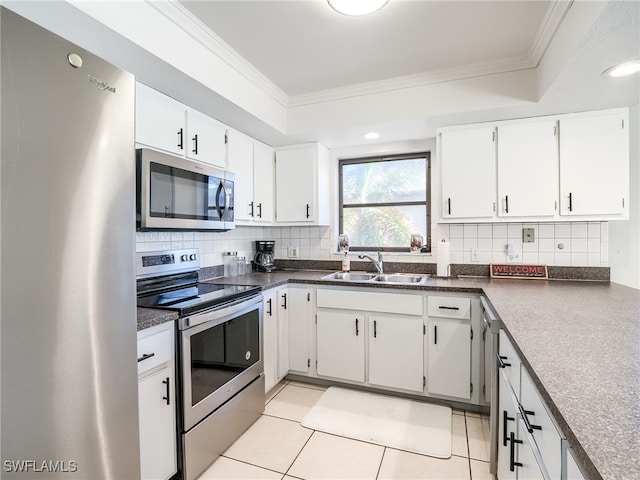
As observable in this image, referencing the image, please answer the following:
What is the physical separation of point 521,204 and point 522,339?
163 centimetres

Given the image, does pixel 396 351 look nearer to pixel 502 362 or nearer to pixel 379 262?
pixel 379 262

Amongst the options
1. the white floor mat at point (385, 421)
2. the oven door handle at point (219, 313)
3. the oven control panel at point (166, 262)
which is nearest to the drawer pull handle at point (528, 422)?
the white floor mat at point (385, 421)

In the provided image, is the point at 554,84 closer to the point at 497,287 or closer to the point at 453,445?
the point at 497,287

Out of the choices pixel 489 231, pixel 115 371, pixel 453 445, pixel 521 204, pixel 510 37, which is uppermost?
pixel 510 37

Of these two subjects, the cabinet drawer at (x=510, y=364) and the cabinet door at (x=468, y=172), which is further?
the cabinet door at (x=468, y=172)

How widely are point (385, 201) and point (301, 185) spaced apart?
2.84 feet

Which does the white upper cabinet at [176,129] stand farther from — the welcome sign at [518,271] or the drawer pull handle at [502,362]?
the welcome sign at [518,271]

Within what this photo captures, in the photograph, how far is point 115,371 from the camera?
3.40 ft

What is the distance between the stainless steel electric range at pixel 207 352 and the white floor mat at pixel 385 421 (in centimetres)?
49

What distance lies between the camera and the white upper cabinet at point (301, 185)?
2.99 m

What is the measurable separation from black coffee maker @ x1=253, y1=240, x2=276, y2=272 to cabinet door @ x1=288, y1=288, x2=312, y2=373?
570 millimetres

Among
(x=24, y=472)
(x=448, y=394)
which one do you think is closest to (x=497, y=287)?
(x=448, y=394)

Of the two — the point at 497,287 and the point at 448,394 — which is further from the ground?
the point at 497,287

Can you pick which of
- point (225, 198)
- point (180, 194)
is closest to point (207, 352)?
point (180, 194)
